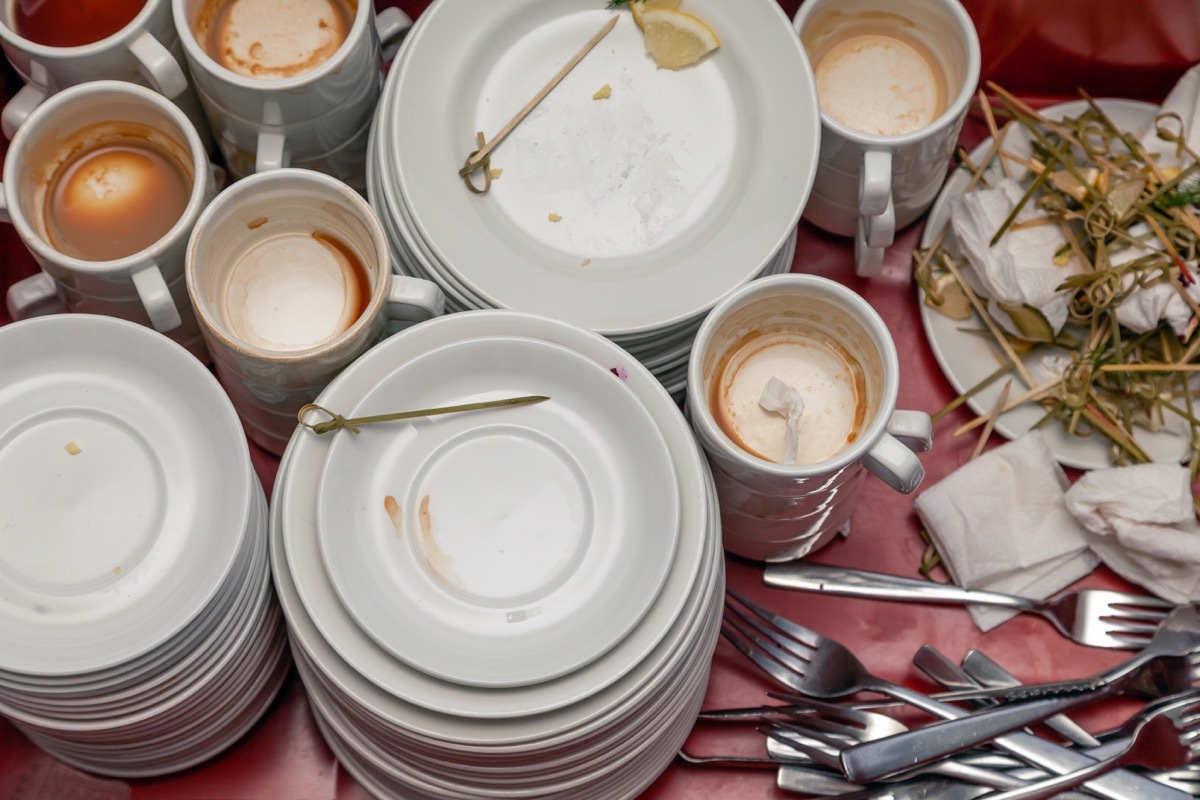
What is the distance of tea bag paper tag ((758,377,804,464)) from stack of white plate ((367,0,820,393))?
7 centimetres

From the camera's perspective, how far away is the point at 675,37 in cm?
95

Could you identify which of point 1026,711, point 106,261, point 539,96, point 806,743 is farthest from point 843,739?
point 106,261

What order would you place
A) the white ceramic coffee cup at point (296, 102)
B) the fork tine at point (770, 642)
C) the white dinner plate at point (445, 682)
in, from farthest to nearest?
the fork tine at point (770, 642) → the white ceramic coffee cup at point (296, 102) → the white dinner plate at point (445, 682)

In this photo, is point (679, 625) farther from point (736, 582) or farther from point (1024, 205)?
point (1024, 205)

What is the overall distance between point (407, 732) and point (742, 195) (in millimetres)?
475

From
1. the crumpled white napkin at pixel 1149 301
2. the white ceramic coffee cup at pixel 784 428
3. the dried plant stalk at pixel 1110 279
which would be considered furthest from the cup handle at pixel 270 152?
the crumpled white napkin at pixel 1149 301

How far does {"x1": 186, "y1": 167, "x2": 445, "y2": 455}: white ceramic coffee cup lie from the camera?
826 millimetres

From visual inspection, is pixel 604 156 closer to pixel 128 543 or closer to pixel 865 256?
pixel 865 256

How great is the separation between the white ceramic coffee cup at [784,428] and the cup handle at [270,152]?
354 millimetres

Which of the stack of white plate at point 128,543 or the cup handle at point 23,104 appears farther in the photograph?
the cup handle at point 23,104

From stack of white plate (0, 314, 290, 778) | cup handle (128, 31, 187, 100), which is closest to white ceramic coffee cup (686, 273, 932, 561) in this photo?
stack of white plate (0, 314, 290, 778)

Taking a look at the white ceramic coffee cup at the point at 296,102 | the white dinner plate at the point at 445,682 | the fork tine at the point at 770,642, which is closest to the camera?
the white dinner plate at the point at 445,682

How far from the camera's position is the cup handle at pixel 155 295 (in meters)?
0.83

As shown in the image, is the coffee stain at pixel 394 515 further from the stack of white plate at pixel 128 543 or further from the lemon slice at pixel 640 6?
the lemon slice at pixel 640 6
